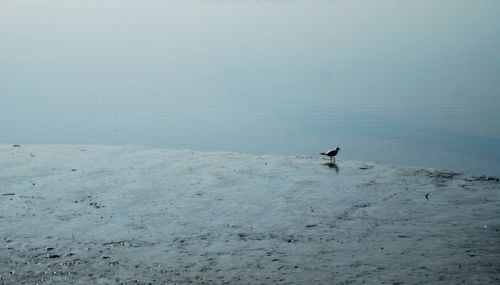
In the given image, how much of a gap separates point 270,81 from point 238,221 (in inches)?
425

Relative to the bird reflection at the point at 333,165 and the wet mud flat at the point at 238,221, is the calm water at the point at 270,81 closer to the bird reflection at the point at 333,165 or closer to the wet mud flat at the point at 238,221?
the bird reflection at the point at 333,165

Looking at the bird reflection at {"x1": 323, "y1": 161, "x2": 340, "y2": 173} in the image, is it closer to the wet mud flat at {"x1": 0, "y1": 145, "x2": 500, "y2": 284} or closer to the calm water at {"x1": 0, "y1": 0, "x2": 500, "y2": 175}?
the wet mud flat at {"x1": 0, "y1": 145, "x2": 500, "y2": 284}

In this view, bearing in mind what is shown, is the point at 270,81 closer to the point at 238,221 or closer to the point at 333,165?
the point at 333,165

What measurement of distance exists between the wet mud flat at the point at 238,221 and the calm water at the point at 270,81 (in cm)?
196

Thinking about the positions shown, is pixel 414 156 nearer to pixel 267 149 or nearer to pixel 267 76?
pixel 267 149

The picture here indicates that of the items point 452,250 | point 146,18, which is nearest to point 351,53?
point 146,18

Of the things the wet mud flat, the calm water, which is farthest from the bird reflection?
the calm water

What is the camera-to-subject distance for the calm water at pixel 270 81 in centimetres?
1370

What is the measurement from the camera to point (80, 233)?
26.6 ft

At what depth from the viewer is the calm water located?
44.9 ft

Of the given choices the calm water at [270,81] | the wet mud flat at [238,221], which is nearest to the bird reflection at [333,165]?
the wet mud flat at [238,221]

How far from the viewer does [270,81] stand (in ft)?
62.2

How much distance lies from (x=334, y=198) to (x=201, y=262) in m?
2.71

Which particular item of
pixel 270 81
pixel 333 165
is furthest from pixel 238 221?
pixel 270 81
